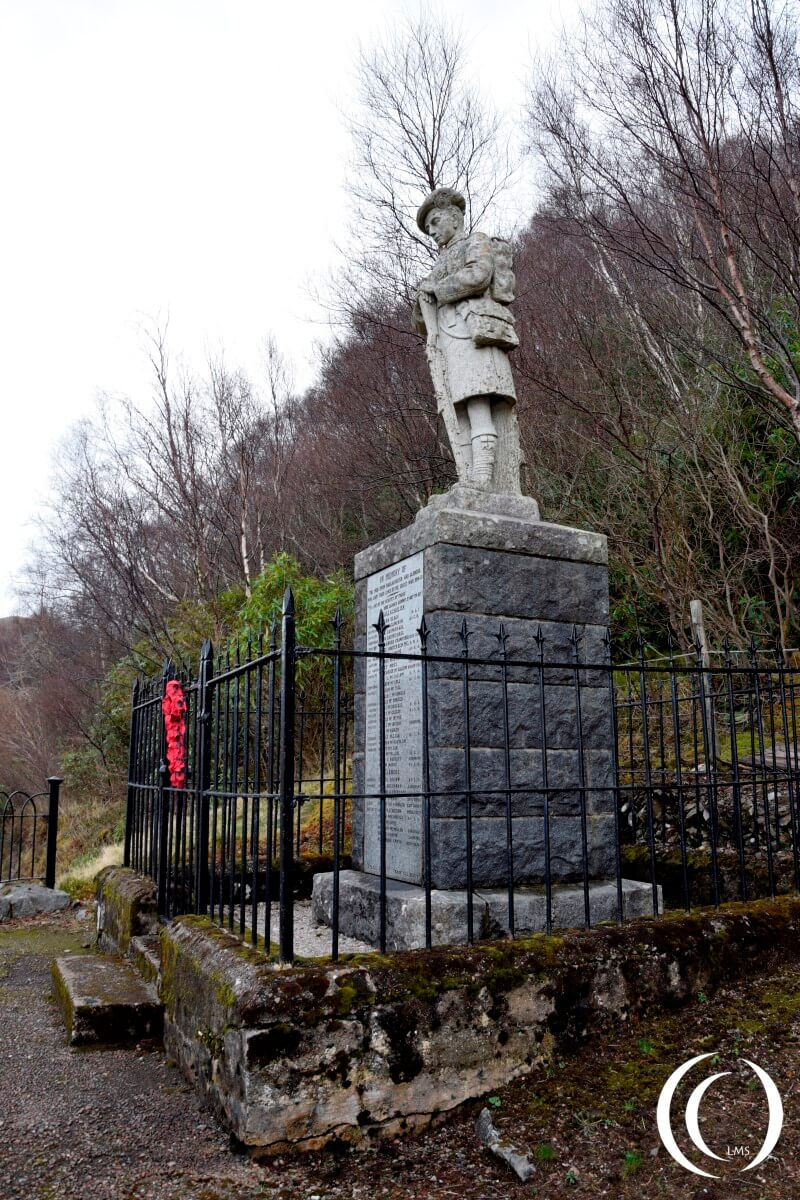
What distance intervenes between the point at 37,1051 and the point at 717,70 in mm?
8881

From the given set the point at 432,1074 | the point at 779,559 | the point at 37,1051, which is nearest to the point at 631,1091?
the point at 432,1074

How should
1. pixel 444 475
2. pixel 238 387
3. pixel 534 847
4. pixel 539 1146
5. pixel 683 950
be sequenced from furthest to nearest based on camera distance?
1. pixel 238 387
2. pixel 444 475
3. pixel 534 847
4. pixel 683 950
5. pixel 539 1146

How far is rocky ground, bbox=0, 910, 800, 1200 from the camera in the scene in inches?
98.7

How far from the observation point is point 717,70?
7219 mm

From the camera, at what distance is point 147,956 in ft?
15.3

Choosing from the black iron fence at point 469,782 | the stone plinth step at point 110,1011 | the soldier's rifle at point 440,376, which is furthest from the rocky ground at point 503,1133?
the soldier's rifle at point 440,376

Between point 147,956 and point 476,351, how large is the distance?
4100 millimetres

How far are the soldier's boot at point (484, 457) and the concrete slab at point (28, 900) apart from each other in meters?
6.38

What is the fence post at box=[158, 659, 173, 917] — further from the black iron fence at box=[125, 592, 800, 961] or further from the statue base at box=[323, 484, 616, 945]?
the statue base at box=[323, 484, 616, 945]

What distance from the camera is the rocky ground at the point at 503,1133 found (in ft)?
8.23

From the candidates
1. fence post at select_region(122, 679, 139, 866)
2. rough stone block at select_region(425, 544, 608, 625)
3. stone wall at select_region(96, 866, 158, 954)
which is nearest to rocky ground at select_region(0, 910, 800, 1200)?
stone wall at select_region(96, 866, 158, 954)

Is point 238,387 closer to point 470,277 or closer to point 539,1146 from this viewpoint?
point 470,277

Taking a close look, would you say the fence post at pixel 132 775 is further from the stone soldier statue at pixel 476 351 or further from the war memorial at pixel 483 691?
the stone soldier statue at pixel 476 351
